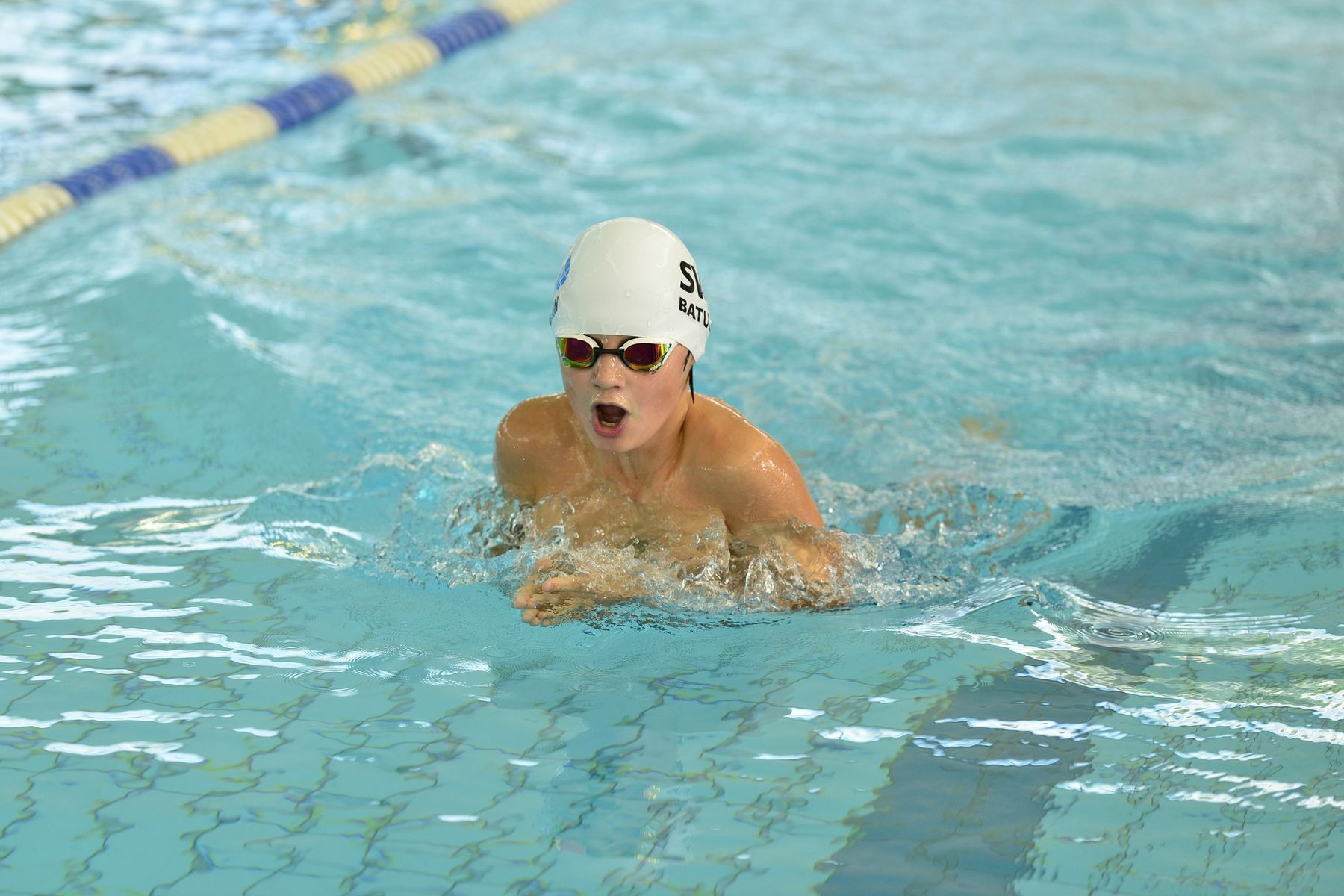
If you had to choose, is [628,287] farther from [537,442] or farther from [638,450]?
[537,442]

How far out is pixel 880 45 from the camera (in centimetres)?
830

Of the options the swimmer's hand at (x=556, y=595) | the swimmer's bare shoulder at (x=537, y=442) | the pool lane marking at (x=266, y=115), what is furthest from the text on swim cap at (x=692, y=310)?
the pool lane marking at (x=266, y=115)

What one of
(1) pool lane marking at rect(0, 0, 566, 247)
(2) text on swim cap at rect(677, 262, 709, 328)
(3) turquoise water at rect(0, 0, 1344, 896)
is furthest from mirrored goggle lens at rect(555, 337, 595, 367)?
(1) pool lane marking at rect(0, 0, 566, 247)

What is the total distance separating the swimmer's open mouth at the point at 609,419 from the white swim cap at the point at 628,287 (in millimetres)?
154

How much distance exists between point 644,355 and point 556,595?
51 centimetres

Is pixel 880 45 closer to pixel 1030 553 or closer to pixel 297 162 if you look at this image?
pixel 297 162

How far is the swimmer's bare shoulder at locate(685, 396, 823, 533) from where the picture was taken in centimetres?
271

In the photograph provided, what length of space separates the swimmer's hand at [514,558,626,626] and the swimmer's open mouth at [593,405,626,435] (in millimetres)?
301

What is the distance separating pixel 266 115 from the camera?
7.05 meters

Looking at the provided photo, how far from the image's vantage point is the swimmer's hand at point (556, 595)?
2596 mm

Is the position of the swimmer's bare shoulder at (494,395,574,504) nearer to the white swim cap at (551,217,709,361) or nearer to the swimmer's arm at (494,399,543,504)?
the swimmer's arm at (494,399,543,504)

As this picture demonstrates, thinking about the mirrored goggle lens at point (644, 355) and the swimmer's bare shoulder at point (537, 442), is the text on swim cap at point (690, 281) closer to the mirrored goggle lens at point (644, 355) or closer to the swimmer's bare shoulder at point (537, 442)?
the mirrored goggle lens at point (644, 355)

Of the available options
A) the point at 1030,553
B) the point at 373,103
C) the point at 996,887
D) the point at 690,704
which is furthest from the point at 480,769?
the point at 373,103

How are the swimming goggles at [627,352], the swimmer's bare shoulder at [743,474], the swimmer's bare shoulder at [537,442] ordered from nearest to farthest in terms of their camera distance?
the swimming goggles at [627,352]
the swimmer's bare shoulder at [743,474]
the swimmer's bare shoulder at [537,442]
